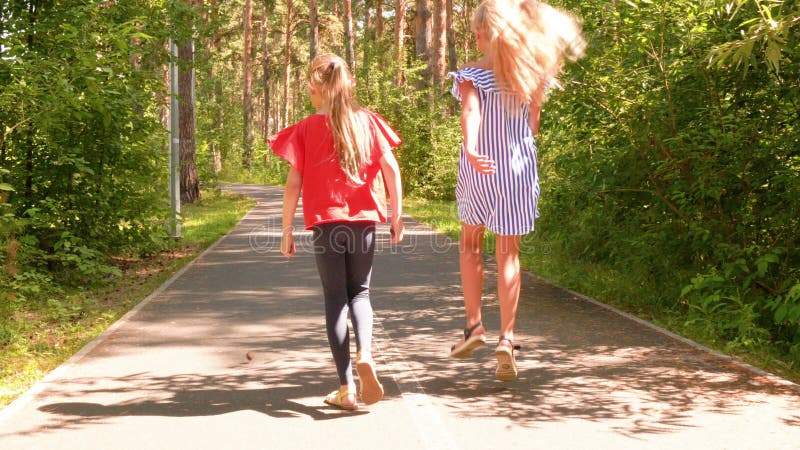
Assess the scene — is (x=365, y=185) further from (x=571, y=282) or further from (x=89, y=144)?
(x=89, y=144)

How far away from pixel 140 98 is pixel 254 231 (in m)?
8.24

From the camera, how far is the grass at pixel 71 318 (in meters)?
6.99

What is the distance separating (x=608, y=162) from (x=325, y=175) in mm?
4769

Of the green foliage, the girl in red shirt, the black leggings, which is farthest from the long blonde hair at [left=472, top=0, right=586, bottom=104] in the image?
the green foliage

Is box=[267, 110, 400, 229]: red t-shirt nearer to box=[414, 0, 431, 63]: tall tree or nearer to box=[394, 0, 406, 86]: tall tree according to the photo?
box=[414, 0, 431, 63]: tall tree

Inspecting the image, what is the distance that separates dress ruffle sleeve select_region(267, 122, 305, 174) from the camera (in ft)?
17.5

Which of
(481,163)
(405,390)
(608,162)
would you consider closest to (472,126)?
(481,163)

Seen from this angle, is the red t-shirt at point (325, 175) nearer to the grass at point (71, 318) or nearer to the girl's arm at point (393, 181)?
the girl's arm at point (393, 181)

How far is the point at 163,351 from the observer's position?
7.25 m

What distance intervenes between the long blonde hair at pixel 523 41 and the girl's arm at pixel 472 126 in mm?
190

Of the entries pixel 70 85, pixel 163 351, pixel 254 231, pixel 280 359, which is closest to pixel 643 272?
pixel 280 359

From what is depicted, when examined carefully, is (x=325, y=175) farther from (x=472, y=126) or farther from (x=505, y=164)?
(x=505, y=164)

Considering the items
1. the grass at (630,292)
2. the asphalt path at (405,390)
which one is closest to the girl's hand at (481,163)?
the asphalt path at (405,390)

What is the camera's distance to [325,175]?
534 cm
